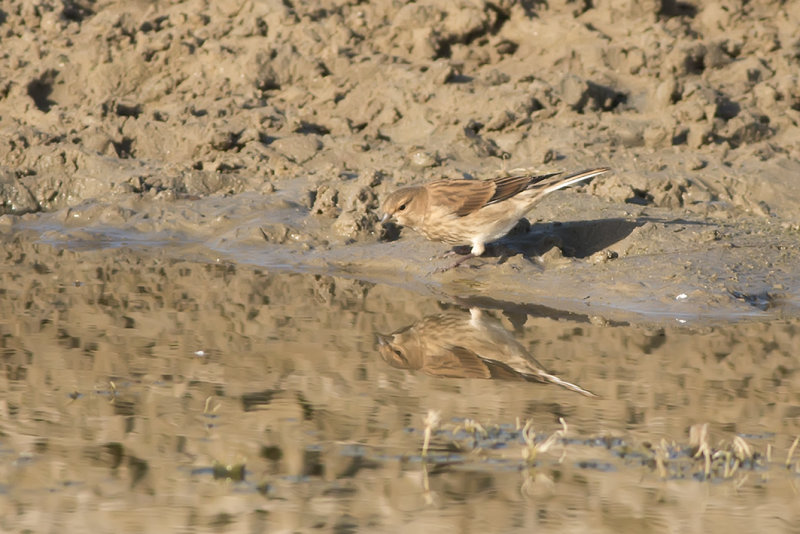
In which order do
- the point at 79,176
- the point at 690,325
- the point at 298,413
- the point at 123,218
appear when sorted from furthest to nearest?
the point at 79,176, the point at 123,218, the point at 690,325, the point at 298,413

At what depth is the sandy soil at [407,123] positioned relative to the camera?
8805mm

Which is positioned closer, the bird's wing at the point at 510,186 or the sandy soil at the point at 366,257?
the sandy soil at the point at 366,257

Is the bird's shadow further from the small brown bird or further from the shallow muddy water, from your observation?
the shallow muddy water

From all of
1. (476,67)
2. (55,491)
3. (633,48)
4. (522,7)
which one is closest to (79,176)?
(476,67)

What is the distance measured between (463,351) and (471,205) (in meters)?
2.06

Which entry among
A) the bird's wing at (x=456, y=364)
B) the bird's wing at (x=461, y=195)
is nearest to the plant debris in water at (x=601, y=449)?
the bird's wing at (x=456, y=364)

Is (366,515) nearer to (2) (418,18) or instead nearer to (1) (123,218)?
(1) (123,218)

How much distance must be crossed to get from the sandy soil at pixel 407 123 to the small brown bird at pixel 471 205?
1.11 feet

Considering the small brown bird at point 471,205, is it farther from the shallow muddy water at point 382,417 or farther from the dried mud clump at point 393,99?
the dried mud clump at point 393,99

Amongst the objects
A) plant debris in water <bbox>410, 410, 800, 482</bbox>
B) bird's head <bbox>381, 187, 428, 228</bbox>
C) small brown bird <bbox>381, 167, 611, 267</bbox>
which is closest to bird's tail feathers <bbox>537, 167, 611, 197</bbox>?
small brown bird <bbox>381, 167, 611, 267</bbox>

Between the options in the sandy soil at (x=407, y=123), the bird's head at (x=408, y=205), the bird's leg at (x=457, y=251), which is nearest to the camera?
the bird's head at (x=408, y=205)

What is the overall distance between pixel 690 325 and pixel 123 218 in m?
5.46

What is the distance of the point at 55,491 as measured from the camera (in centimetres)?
421

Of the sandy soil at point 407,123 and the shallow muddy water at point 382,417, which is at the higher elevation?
the sandy soil at point 407,123
